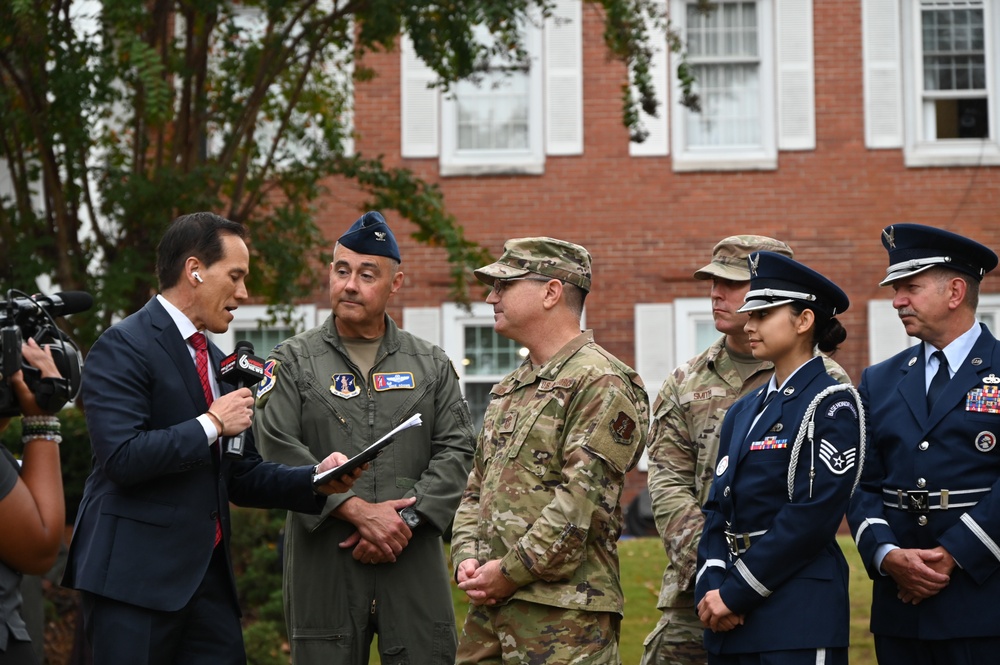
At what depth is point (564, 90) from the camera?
1483cm

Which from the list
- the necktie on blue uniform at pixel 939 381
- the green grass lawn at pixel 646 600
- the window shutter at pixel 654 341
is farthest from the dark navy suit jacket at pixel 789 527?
the window shutter at pixel 654 341

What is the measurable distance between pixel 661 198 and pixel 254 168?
617 centimetres

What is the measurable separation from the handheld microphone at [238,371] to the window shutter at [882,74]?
38.5ft

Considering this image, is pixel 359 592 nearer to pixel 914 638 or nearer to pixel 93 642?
pixel 93 642

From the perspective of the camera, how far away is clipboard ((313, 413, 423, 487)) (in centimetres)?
455

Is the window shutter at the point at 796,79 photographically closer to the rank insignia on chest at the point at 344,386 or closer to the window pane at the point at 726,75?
the window pane at the point at 726,75

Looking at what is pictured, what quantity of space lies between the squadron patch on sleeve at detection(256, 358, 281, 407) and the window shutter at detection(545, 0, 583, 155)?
31.9 feet

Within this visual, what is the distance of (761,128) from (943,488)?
11007 mm

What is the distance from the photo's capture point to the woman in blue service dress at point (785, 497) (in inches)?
166

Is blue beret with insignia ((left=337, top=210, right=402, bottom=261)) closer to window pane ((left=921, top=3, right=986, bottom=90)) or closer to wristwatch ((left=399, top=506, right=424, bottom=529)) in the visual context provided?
wristwatch ((left=399, top=506, right=424, bottom=529))

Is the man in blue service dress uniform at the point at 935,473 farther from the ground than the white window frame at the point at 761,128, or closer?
closer

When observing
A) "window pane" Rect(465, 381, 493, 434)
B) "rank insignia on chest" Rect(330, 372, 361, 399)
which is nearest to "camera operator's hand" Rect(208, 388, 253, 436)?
"rank insignia on chest" Rect(330, 372, 361, 399)

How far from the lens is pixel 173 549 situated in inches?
171

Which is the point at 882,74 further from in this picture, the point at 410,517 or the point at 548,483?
the point at 548,483
